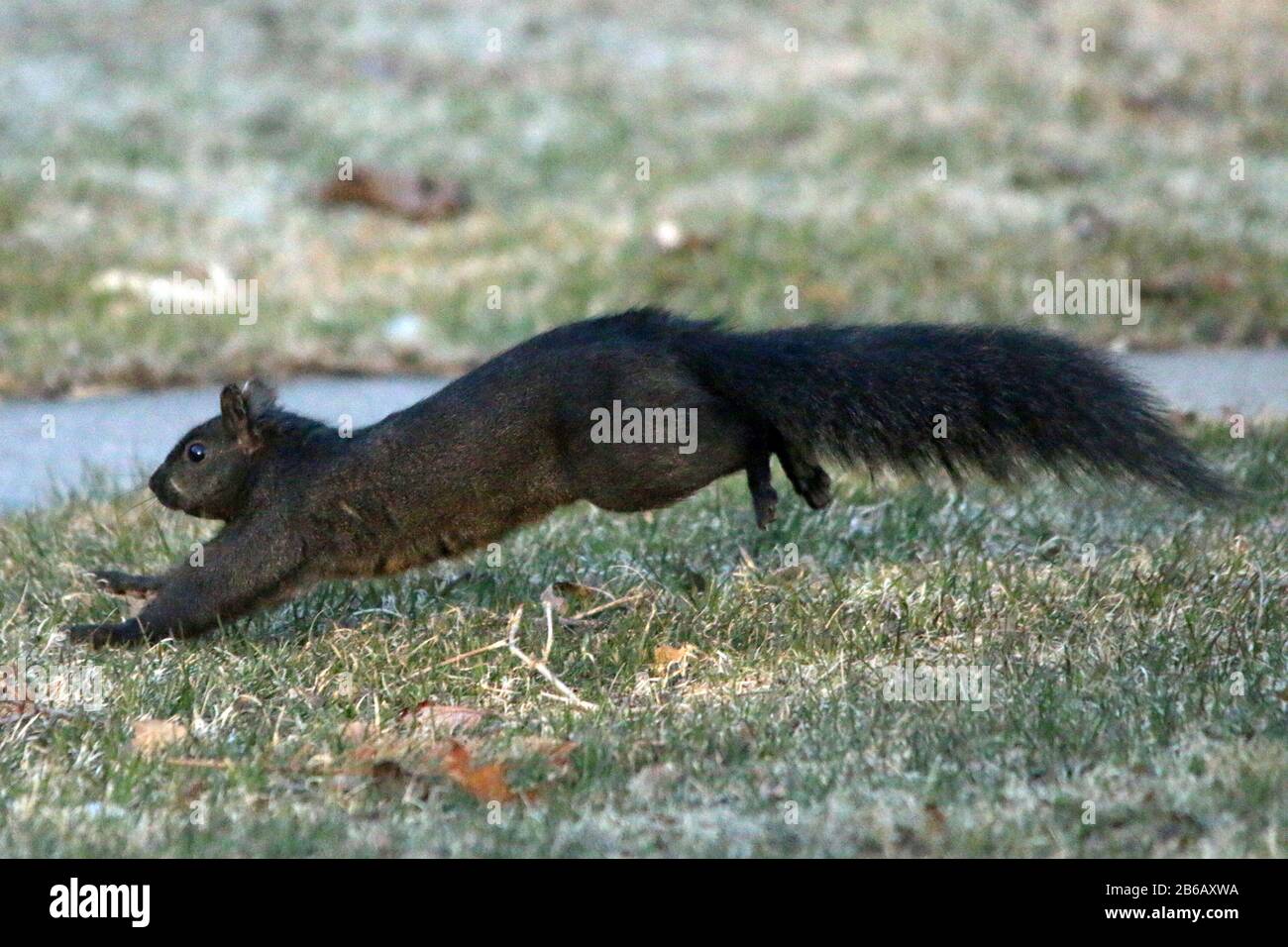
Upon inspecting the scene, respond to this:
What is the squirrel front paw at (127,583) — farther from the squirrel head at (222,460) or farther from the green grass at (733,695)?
the squirrel head at (222,460)

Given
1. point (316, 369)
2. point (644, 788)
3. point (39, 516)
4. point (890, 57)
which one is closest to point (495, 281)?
point (316, 369)

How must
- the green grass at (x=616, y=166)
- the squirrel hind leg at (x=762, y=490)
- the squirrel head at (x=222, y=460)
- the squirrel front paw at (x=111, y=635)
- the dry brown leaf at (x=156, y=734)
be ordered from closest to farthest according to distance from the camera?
the dry brown leaf at (x=156, y=734), the squirrel front paw at (x=111, y=635), the squirrel hind leg at (x=762, y=490), the squirrel head at (x=222, y=460), the green grass at (x=616, y=166)

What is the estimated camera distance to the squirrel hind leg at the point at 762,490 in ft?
16.9

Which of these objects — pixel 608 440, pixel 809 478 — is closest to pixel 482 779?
pixel 608 440

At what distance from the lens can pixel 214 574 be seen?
506 centimetres

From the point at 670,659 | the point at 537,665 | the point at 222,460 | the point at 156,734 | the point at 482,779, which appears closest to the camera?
the point at 482,779

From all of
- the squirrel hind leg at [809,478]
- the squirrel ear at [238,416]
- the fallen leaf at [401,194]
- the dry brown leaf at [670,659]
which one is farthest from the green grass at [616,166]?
the dry brown leaf at [670,659]

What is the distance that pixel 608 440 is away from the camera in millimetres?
4996

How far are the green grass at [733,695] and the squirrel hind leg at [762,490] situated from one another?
0.21 metres

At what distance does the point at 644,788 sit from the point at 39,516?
10.9 ft

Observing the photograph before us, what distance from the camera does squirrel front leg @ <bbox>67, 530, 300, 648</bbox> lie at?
500 cm

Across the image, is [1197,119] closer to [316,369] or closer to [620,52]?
[620,52]

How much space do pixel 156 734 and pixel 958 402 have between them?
221cm

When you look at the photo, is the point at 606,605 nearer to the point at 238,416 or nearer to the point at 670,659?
the point at 670,659
